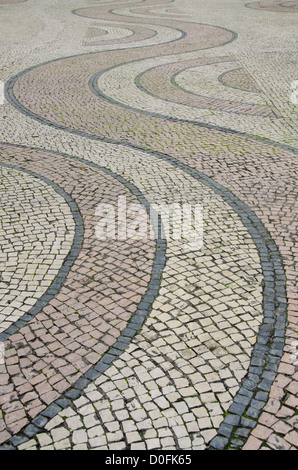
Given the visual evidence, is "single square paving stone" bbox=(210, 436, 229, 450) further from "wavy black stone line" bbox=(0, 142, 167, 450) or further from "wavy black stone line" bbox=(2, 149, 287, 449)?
"wavy black stone line" bbox=(0, 142, 167, 450)

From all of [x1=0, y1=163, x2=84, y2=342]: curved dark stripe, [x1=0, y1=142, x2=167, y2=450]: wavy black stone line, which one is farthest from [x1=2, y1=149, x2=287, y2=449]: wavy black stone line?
Result: [x1=0, y1=163, x2=84, y2=342]: curved dark stripe

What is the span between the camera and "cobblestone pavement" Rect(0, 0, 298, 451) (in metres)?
4.21

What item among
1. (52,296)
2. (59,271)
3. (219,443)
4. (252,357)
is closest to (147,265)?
(59,271)

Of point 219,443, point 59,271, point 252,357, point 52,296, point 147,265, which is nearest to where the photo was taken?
point 219,443

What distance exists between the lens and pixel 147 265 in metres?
6.10

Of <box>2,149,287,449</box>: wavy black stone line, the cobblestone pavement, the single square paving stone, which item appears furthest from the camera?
the cobblestone pavement

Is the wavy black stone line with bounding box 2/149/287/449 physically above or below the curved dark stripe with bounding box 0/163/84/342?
above

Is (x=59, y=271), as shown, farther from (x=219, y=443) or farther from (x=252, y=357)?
(x=219, y=443)

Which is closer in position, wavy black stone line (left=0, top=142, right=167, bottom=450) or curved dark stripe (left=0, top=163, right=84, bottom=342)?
wavy black stone line (left=0, top=142, right=167, bottom=450)

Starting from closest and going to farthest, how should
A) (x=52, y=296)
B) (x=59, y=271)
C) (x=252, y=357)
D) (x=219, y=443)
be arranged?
(x=219, y=443) → (x=252, y=357) → (x=52, y=296) → (x=59, y=271)

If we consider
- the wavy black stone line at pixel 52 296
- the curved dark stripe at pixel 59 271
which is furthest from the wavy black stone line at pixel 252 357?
the curved dark stripe at pixel 59 271

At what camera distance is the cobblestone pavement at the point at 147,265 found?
166 inches

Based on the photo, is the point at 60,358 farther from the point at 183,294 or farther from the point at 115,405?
the point at 183,294

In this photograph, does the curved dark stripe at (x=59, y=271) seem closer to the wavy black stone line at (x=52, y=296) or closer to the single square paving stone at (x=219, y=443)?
the wavy black stone line at (x=52, y=296)
